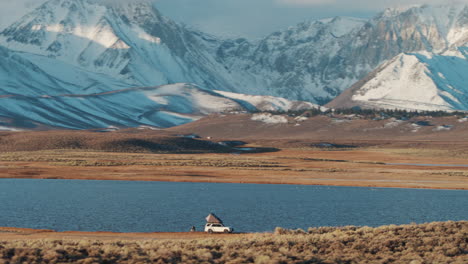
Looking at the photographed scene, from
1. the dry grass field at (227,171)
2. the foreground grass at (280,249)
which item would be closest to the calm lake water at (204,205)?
the dry grass field at (227,171)

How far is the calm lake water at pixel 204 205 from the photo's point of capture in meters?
61.1

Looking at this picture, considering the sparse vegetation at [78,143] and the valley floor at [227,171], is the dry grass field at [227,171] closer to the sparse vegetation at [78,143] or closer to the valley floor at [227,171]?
the valley floor at [227,171]

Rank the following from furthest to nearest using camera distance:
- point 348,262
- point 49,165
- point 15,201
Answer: point 49,165, point 15,201, point 348,262

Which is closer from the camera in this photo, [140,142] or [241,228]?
[241,228]

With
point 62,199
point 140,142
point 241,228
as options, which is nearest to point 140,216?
point 241,228

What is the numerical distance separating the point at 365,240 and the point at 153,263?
1477 cm

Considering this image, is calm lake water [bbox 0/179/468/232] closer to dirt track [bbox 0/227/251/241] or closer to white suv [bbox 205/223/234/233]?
white suv [bbox 205/223/234/233]

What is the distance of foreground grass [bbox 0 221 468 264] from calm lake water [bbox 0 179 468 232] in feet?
44.4

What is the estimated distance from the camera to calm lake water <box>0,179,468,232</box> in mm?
61125

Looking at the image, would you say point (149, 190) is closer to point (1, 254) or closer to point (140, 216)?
point (140, 216)

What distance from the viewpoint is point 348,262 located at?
1511 inches

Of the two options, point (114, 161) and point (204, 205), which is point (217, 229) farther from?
point (114, 161)

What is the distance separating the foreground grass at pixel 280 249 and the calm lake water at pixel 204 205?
13.5 meters

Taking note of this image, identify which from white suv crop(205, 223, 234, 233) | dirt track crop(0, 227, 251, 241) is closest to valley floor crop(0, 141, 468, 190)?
white suv crop(205, 223, 234, 233)
